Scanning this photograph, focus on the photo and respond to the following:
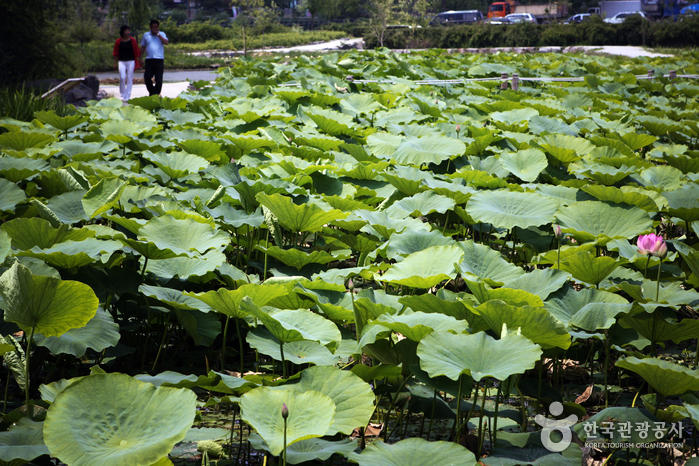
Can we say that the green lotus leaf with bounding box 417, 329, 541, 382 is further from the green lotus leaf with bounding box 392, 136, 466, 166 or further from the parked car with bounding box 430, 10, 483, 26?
the parked car with bounding box 430, 10, 483, 26

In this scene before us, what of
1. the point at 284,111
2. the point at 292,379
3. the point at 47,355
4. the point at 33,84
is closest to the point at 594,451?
the point at 292,379

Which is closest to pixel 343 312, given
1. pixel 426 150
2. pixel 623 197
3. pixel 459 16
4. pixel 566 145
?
pixel 623 197

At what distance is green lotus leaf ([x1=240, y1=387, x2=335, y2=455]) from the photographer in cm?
107

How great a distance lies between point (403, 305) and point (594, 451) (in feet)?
2.08

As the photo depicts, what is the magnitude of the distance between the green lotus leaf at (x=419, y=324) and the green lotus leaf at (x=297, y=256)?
545mm

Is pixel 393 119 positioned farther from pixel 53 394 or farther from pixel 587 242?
pixel 53 394

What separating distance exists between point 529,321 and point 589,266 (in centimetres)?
53

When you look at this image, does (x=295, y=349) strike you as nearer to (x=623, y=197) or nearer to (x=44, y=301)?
(x=44, y=301)

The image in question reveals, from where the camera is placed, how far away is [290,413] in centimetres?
112

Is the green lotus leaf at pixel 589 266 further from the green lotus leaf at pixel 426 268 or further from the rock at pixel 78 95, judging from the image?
the rock at pixel 78 95

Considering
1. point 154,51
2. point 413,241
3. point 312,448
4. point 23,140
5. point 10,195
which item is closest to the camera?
point 312,448

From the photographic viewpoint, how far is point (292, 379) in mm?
1331

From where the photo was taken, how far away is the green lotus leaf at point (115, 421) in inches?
38.4

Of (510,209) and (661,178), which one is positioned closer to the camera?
(510,209)
